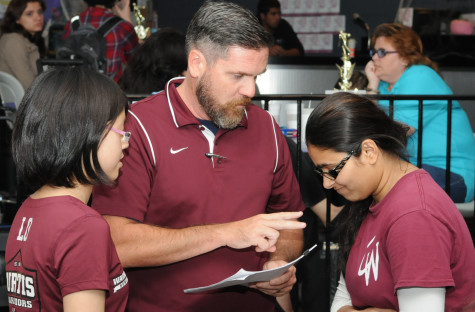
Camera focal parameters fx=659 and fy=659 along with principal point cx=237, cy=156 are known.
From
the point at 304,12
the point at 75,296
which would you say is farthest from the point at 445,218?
the point at 304,12

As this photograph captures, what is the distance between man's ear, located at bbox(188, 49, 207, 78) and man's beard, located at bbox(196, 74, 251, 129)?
28 millimetres

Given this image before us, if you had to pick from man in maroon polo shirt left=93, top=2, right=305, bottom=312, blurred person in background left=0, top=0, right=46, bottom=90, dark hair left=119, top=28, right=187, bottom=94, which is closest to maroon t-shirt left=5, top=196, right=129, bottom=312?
man in maroon polo shirt left=93, top=2, right=305, bottom=312

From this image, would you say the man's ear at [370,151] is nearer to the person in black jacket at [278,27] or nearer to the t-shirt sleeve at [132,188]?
the t-shirt sleeve at [132,188]

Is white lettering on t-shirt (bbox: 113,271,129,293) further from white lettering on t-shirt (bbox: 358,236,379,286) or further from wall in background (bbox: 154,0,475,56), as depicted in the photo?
wall in background (bbox: 154,0,475,56)

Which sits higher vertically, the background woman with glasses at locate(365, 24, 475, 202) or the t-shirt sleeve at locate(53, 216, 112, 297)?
the t-shirt sleeve at locate(53, 216, 112, 297)

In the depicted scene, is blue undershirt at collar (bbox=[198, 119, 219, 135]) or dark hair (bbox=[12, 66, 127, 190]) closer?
dark hair (bbox=[12, 66, 127, 190])

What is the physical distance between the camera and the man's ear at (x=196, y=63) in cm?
217

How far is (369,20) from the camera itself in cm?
824

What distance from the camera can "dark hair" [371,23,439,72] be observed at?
4484 millimetres

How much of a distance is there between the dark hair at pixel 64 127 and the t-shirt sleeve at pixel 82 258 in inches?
6.0

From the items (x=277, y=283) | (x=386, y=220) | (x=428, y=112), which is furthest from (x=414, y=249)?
(x=428, y=112)

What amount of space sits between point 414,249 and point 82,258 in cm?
78

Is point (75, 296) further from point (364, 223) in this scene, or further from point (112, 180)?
point (364, 223)

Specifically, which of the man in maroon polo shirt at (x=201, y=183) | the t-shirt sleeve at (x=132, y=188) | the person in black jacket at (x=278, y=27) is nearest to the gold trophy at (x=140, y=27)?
the person in black jacket at (x=278, y=27)
